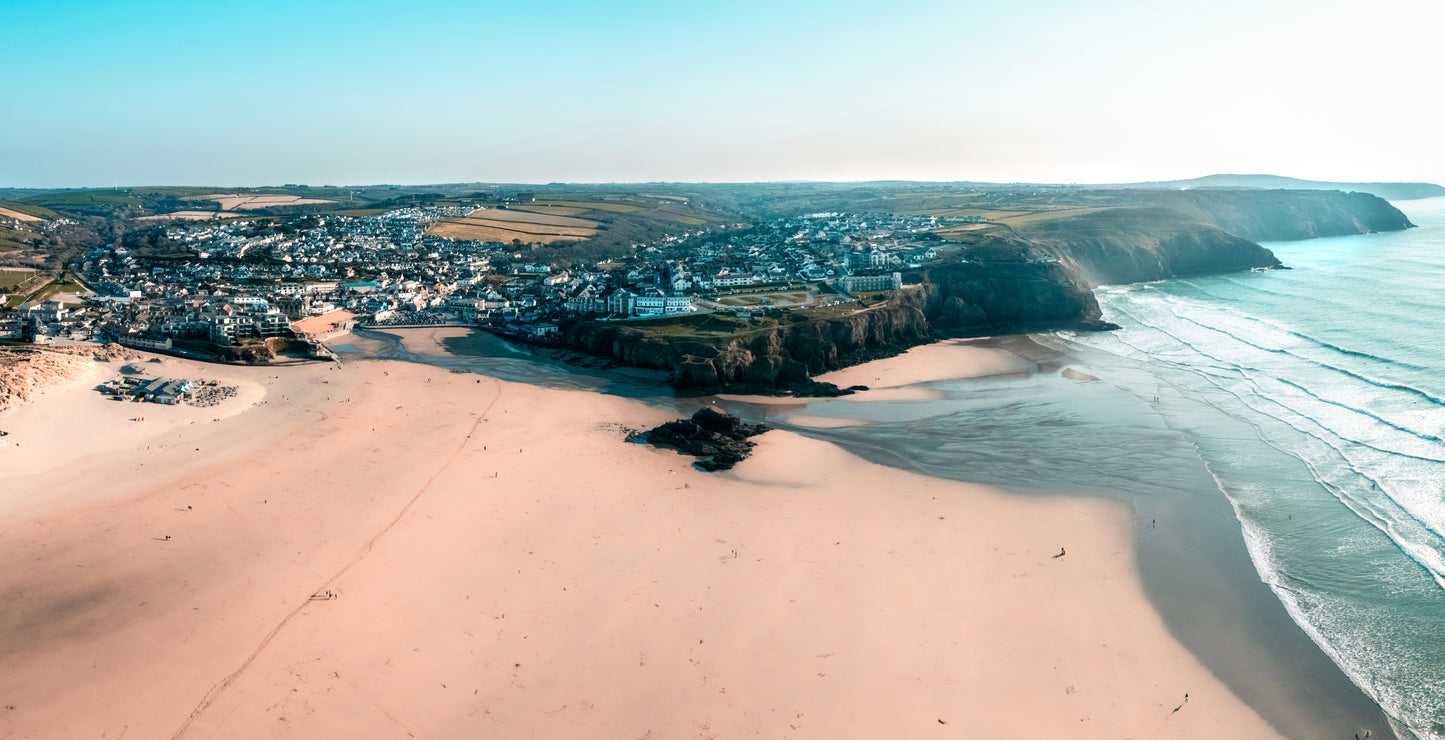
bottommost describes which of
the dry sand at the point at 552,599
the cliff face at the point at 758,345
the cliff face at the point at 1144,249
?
the dry sand at the point at 552,599

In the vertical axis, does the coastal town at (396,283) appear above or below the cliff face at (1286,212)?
below

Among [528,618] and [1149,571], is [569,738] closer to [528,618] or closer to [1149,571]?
[528,618]

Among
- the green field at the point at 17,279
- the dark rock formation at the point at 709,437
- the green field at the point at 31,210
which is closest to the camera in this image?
the dark rock formation at the point at 709,437

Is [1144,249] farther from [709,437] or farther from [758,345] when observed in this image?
[709,437]

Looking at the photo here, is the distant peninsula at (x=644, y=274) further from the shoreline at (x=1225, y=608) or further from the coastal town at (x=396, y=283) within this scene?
the shoreline at (x=1225, y=608)

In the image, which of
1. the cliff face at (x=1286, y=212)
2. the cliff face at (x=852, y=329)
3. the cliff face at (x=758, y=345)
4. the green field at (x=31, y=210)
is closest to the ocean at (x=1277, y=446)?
the cliff face at (x=852, y=329)

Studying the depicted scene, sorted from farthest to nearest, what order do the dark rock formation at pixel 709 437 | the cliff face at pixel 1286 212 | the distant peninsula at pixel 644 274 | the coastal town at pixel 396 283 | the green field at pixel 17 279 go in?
the cliff face at pixel 1286 212, the green field at pixel 17 279, the coastal town at pixel 396 283, the distant peninsula at pixel 644 274, the dark rock formation at pixel 709 437

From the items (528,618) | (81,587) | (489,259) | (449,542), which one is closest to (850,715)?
(528,618)

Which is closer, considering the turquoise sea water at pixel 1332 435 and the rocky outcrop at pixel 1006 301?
the turquoise sea water at pixel 1332 435

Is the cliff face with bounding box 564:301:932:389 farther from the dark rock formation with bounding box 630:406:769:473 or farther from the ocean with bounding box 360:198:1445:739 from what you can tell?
the dark rock formation with bounding box 630:406:769:473
